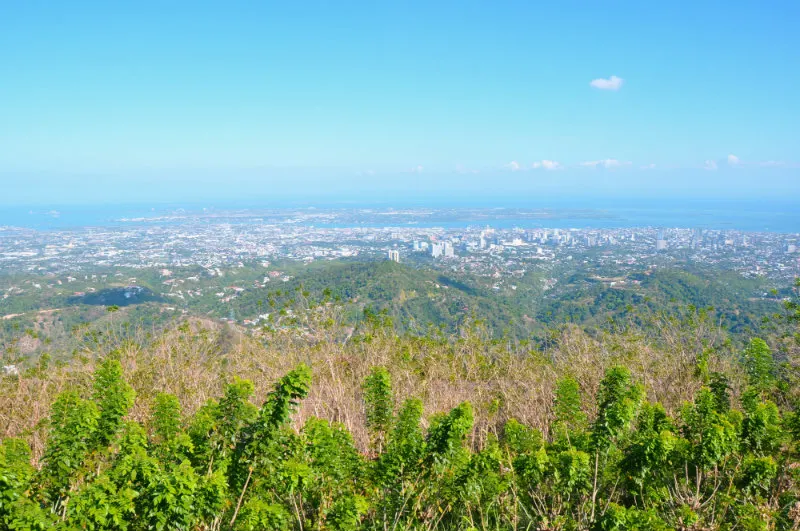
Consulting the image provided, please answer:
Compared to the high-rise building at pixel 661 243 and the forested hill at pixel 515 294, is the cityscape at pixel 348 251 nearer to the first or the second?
the high-rise building at pixel 661 243

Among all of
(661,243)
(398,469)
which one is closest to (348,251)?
(661,243)

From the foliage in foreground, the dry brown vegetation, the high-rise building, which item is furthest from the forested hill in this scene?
the foliage in foreground

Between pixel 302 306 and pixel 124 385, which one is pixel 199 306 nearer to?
pixel 302 306

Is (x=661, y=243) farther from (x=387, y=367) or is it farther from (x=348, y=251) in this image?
(x=387, y=367)

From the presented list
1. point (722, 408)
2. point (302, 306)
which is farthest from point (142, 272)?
point (722, 408)

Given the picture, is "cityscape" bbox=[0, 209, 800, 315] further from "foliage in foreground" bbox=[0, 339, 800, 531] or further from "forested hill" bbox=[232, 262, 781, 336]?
"foliage in foreground" bbox=[0, 339, 800, 531]

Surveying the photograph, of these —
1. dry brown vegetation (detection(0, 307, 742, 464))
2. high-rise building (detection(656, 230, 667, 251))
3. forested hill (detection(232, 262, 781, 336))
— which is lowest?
forested hill (detection(232, 262, 781, 336))

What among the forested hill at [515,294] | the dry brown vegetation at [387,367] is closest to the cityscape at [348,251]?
the forested hill at [515,294]

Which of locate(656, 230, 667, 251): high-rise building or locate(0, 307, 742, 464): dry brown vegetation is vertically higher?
locate(0, 307, 742, 464): dry brown vegetation
